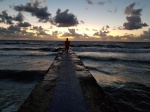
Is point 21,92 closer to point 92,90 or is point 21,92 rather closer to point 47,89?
point 47,89

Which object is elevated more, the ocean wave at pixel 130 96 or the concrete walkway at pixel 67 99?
the concrete walkway at pixel 67 99

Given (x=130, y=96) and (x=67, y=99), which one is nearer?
(x=67, y=99)

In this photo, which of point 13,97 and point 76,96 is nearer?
point 76,96

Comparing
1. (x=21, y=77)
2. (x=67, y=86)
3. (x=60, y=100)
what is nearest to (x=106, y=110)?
(x=60, y=100)

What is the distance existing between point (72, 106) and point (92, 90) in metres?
1.34

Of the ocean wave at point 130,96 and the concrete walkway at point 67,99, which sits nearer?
the concrete walkway at point 67,99

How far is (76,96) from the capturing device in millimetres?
3902

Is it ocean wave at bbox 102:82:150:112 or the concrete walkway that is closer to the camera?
the concrete walkway

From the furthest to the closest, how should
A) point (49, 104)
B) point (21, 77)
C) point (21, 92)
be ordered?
1. point (21, 77)
2. point (21, 92)
3. point (49, 104)

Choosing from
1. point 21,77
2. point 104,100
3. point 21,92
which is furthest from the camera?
point 21,77

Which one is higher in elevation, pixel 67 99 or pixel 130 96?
pixel 67 99

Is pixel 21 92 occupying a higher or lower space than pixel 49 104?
lower

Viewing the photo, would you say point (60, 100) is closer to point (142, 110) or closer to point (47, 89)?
point (47, 89)

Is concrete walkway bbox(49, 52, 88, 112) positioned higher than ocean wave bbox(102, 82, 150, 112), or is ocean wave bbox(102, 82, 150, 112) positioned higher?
concrete walkway bbox(49, 52, 88, 112)
